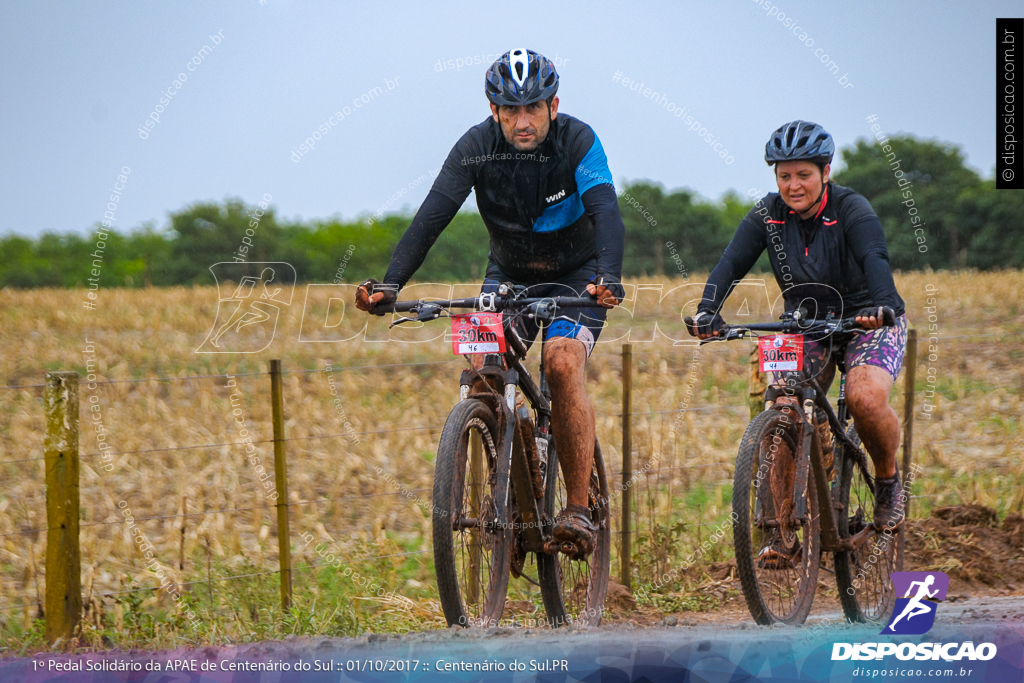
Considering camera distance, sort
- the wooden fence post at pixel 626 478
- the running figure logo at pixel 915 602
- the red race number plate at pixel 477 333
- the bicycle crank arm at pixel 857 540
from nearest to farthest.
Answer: the red race number plate at pixel 477 333
the running figure logo at pixel 915 602
the bicycle crank arm at pixel 857 540
the wooden fence post at pixel 626 478

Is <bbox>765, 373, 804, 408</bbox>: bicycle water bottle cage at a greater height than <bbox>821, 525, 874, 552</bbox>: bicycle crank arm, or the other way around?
<bbox>765, 373, 804, 408</bbox>: bicycle water bottle cage

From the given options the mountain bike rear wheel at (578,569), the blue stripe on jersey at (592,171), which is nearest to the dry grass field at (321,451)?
the mountain bike rear wheel at (578,569)

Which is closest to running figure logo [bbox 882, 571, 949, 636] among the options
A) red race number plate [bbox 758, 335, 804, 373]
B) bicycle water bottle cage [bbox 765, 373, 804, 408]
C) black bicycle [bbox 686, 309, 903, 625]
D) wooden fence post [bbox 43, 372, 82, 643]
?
black bicycle [bbox 686, 309, 903, 625]

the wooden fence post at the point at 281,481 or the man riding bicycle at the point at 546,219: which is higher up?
the man riding bicycle at the point at 546,219

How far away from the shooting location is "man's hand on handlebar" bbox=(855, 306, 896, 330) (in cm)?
450

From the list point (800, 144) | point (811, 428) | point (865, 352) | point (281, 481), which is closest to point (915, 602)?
point (811, 428)

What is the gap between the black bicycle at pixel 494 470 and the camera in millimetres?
3854

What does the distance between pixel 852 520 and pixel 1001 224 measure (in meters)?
22.7

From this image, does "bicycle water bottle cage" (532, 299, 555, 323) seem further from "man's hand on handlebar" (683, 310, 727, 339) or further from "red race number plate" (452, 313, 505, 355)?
"man's hand on handlebar" (683, 310, 727, 339)

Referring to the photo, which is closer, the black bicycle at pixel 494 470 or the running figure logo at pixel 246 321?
the black bicycle at pixel 494 470

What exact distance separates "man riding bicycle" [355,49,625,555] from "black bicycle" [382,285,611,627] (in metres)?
0.15

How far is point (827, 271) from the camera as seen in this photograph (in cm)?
506

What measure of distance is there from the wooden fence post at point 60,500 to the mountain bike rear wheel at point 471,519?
7.23 feet

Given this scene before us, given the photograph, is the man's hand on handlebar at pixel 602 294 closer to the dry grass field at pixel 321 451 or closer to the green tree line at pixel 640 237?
the dry grass field at pixel 321 451
